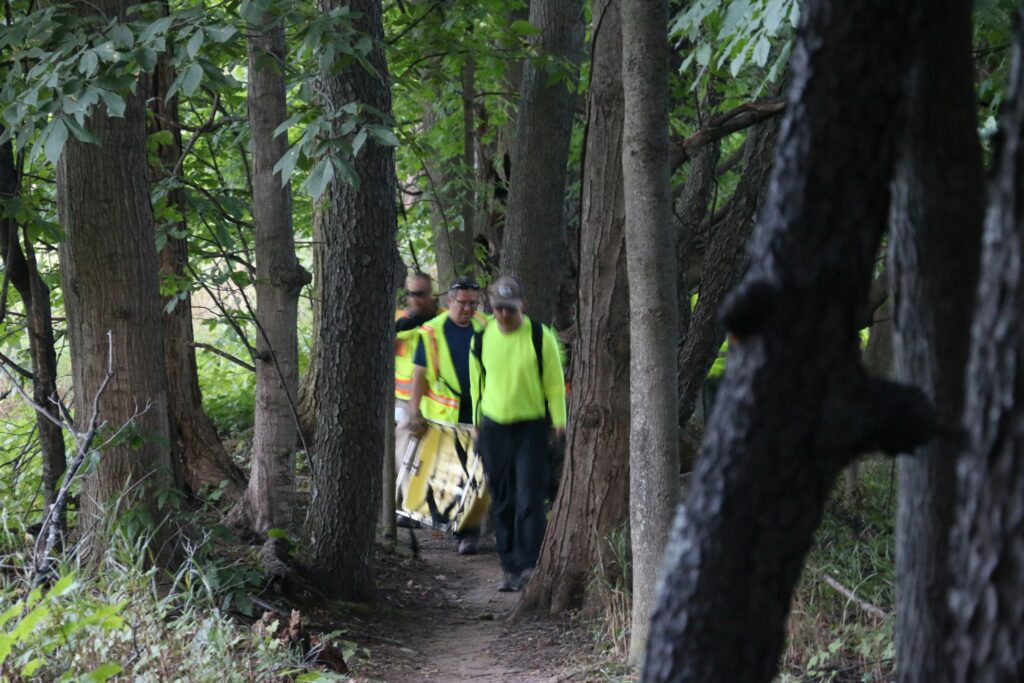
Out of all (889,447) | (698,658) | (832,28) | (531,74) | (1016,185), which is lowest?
(698,658)

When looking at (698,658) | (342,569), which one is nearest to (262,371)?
(342,569)

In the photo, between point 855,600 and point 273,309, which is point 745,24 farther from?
point 273,309

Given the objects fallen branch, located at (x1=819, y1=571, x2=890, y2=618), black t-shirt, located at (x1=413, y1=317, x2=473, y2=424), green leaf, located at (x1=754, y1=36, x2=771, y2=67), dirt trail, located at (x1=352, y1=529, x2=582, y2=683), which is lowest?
dirt trail, located at (x1=352, y1=529, x2=582, y2=683)

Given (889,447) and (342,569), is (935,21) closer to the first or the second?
(889,447)

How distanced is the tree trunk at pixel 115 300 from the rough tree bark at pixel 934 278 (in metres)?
4.49

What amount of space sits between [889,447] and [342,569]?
587 centimetres

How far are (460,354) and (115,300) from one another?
12.6ft

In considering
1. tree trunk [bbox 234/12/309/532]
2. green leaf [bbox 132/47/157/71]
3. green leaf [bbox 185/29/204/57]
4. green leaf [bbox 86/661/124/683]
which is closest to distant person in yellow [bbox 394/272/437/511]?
tree trunk [bbox 234/12/309/532]

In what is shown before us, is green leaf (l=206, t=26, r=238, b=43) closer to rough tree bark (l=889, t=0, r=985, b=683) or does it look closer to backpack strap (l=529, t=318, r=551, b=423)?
rough tree bark (l=889, t=0, r=985, b=683)

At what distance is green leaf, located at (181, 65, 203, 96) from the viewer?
15.8 feet

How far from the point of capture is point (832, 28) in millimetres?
2340

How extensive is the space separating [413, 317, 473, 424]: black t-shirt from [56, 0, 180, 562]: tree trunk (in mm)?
3505

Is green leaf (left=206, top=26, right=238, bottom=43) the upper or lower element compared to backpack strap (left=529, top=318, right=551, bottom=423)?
upper

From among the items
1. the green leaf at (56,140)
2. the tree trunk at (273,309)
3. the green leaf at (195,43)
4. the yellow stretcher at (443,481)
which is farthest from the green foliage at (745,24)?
the yellow stretcher at (443,481)
